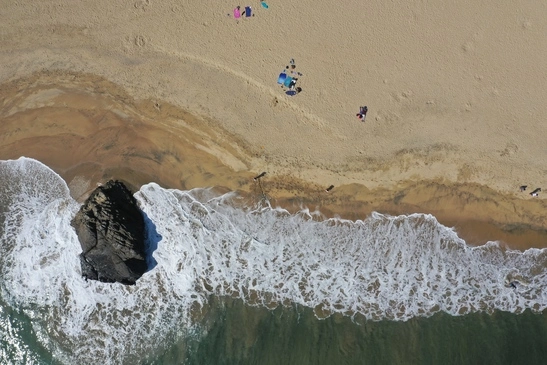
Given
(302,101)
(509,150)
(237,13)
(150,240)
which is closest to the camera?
(237,13)

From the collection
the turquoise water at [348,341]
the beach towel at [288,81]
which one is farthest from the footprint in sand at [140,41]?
the turquoise water at [348,341]

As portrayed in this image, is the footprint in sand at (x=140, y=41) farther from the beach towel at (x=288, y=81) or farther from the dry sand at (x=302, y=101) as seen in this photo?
the beach towel at (x=288, y=81)

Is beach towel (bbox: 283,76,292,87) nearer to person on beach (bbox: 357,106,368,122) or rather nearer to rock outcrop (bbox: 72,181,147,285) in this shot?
person on beach (bbox: 357,106,368,122)

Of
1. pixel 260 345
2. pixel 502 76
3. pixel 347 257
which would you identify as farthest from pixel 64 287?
Answer: pixel 502 76

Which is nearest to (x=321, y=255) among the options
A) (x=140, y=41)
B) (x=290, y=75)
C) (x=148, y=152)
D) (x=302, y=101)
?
(x=302, y=101)

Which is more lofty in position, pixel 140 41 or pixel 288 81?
pixel 140 41

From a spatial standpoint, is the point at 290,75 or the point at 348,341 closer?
the point at 290,75

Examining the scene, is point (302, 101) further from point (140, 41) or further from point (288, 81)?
point (140, 41)
